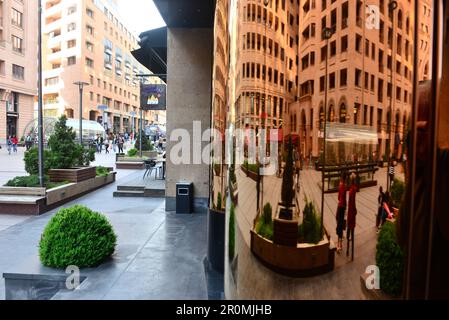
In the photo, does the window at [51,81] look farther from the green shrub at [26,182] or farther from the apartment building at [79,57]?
the green shrub at [26,182]

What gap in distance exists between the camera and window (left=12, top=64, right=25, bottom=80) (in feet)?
180

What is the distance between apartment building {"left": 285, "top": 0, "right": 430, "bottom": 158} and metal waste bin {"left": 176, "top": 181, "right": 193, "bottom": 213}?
9113 mm

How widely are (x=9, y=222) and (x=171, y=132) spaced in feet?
15.8

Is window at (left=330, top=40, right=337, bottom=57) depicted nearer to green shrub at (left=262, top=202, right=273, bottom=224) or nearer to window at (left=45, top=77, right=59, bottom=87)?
green shrub at (left=262, top=202, right=273, bottom=224)

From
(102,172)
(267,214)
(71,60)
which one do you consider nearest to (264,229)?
(267,214)

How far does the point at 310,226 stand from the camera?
1.68 metres

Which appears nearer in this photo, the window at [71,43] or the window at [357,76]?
the window at [357,76]

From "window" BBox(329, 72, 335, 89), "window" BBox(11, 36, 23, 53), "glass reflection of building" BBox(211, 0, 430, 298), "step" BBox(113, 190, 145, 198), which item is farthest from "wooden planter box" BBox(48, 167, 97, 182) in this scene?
"window" BBox(11, 36, 23, 53)

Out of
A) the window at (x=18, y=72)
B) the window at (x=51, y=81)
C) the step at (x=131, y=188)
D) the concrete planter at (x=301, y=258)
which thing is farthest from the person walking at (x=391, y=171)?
the window at (x=51, y=81)

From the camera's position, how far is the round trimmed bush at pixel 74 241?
18.1ft

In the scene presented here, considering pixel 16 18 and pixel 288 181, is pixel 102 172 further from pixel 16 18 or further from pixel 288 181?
pixel 16 18

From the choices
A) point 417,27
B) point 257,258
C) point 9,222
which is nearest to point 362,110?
point 417,27

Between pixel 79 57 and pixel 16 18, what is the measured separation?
2198cm

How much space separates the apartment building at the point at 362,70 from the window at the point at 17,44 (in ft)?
207
